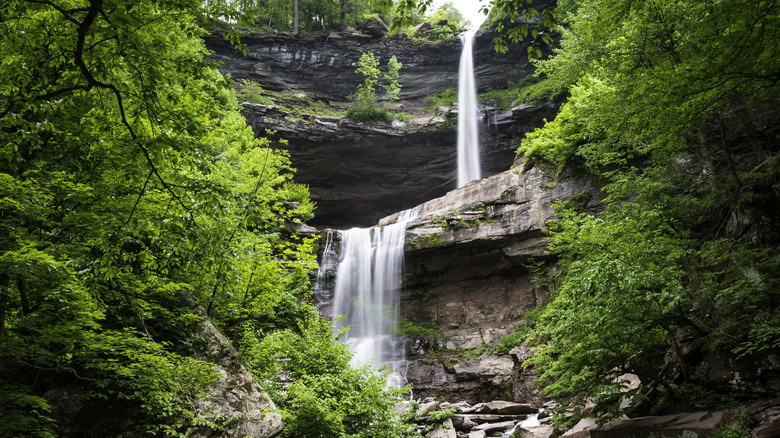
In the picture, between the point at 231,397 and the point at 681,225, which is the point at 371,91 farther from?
the point at 231,397

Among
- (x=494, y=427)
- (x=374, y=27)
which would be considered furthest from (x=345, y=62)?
(x=494, y=427)

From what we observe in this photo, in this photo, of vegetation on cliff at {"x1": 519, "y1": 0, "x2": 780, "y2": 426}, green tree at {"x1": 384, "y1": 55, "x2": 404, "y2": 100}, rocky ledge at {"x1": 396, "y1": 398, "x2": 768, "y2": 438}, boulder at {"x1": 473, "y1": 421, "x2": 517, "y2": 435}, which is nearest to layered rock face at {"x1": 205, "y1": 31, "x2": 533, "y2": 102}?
green tree at {"x1": 384, "y1": 55, "x2": 404, "y2": 100}

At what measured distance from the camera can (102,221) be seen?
Result: 16.8 feet

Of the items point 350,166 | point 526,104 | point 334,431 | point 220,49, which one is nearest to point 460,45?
point 526,104

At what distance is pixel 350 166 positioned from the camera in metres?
28.6

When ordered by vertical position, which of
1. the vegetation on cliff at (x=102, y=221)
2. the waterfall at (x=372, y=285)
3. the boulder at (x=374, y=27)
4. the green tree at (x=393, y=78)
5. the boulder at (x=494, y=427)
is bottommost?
the boulder at (x=494, y=427)

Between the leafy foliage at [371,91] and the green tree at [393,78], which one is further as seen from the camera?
the green tree at [393,78]

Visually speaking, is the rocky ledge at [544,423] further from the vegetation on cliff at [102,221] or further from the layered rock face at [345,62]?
the layered rock face at [345,62]

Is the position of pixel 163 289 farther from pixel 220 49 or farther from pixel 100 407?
pixel 220 49

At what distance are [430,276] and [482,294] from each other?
268 cm

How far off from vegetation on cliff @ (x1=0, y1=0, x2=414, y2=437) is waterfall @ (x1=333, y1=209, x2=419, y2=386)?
46.9 feet

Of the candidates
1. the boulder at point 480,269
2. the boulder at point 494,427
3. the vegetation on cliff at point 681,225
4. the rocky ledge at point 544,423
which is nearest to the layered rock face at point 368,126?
the boulder at point 480,269

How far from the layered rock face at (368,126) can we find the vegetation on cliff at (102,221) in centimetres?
1981

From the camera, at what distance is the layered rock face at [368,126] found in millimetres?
27078
